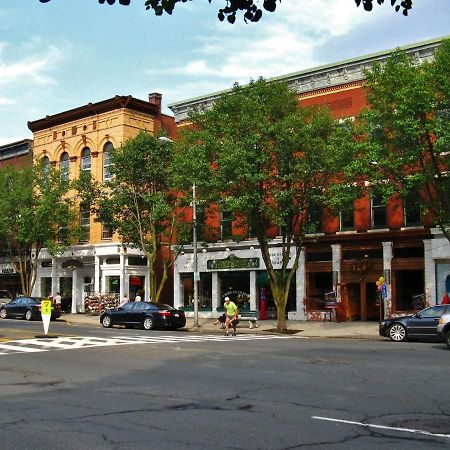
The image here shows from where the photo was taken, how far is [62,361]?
15.4 metres

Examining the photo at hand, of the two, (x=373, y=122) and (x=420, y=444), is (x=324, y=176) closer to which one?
(x=373, y=122)

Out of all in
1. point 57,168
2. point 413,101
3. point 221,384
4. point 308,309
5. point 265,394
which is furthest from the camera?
point 57,168

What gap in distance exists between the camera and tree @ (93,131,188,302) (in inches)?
1342

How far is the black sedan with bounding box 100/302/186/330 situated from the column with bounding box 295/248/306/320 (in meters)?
6.85

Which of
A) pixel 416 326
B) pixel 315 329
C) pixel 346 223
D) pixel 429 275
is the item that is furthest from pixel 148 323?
pixel 429 275

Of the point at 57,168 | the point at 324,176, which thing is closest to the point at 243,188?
the point at 324,176

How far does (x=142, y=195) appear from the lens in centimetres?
3425

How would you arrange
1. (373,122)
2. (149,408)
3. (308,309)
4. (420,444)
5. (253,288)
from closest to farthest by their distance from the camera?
(420,444) → (149,408) → (373,122) → (308,309) → (253,288)

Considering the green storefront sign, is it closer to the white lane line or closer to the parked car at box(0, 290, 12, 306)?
the parked car at box(0, 290, 12, 306)

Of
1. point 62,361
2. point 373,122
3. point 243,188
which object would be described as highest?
point 373,122

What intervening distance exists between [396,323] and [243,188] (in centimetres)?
844

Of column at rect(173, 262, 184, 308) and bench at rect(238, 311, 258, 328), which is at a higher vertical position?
column at rect(173, 262, 184, 308)

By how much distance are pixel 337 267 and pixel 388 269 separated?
2793 mm

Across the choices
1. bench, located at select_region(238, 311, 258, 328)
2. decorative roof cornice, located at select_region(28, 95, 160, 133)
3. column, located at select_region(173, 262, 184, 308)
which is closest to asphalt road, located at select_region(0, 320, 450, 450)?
bench, located at select_region(238, 311, 258, 328)
